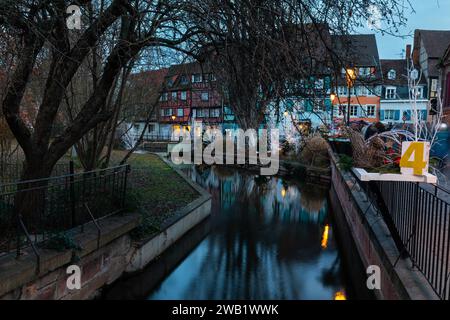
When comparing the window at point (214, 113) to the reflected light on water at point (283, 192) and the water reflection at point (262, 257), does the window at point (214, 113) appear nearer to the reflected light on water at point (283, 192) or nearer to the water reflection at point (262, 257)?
the reflected light on water at point (283, 192)

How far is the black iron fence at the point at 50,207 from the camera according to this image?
522 cm

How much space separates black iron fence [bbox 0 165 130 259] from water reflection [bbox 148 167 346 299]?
1930 millimetres

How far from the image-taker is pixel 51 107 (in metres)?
6.34

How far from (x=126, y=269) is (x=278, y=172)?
18.6 metres

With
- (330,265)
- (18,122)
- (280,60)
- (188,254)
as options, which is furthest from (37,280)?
(330,265)

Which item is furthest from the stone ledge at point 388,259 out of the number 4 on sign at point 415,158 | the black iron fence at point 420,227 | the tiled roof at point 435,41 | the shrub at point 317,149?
the tiled roof at point 435,41

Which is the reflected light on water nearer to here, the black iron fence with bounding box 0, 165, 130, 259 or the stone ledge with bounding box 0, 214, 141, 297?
the black iron fence with bounding box 0, 165, 130, 259

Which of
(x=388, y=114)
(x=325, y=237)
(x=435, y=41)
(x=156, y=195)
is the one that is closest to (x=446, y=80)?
(x=435, y=41)

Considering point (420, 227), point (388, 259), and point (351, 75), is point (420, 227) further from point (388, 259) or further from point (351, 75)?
point (351, 75)

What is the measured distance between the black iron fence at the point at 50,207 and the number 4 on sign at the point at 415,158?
4.40 m

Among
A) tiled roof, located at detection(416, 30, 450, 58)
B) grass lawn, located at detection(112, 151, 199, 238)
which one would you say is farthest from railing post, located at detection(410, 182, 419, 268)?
tiled roof, located at detection(416, 30, 450, 58)

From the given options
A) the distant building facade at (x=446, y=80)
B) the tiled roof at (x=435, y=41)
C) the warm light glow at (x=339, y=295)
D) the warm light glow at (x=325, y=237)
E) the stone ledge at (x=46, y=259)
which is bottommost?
the warm light glow at (x=339, y=295)

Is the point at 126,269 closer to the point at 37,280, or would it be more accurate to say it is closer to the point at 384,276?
the point at 37,280

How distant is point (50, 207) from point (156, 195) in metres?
6.38
